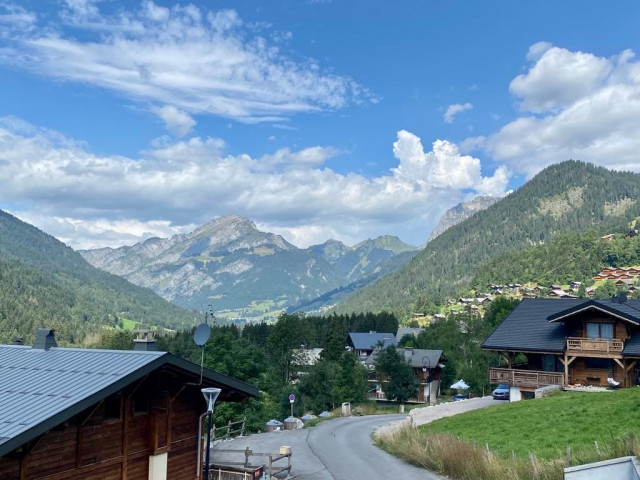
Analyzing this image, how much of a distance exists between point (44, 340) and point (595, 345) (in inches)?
1504

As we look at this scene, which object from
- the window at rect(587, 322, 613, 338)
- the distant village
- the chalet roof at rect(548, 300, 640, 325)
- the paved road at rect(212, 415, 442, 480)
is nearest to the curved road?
the paved road at rect(212, 415, 442, 480)

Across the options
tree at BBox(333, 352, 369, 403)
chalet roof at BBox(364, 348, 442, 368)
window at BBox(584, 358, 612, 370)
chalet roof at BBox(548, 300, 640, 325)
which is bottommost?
tree at BBox(333, 352, 369, 403)

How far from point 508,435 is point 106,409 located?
741 inches

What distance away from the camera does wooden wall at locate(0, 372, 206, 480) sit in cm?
1397

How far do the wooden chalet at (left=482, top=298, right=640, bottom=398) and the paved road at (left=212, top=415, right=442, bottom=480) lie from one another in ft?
40.5

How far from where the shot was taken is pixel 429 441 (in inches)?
1043

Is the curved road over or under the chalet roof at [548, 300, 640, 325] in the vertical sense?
under

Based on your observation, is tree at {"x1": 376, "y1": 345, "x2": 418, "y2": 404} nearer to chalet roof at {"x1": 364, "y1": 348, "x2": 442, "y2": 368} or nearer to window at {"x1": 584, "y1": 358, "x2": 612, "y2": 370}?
chalet roof at {"x1": 364, "y1": 348, "x2": 442, "y2": 368}

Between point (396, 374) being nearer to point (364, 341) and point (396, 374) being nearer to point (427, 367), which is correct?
point (427, 367)

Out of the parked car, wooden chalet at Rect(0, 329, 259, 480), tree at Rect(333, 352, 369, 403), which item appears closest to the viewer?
wooden chalet at Rect(0, 329, 259, 480)

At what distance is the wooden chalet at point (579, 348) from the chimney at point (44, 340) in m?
35.3

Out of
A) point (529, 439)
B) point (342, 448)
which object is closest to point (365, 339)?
point (342, 448)

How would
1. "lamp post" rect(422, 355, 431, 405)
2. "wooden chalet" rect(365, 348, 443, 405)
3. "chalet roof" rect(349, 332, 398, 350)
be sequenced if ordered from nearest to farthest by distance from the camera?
"wooden chalet" rect(365, 348, 443, 405) → "lamp post" rect(422, 355, 431, 405) → "chalet roof" rect(349, 332, 398, 350)

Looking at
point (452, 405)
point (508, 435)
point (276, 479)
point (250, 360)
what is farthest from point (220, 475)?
point (250, 360)
